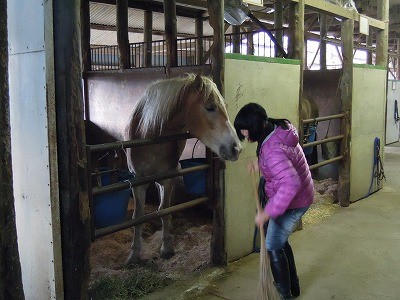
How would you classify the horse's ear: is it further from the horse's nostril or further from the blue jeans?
the blue jeans

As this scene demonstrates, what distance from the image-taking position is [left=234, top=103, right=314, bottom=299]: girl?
199 cm

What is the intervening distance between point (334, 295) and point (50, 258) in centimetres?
169

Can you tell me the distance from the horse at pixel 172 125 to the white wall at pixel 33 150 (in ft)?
3.21

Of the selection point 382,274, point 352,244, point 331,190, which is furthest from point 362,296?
point 331,190

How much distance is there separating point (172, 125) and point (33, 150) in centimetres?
112

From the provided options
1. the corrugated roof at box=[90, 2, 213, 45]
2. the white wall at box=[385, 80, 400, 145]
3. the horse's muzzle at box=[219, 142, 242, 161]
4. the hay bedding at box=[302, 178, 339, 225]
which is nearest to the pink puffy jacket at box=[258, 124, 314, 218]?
the horse's muzzle at box=[219, 142, 242, 161]

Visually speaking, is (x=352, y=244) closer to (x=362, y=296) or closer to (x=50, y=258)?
(x=362, y=296)

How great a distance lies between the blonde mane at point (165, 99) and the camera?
268 cm

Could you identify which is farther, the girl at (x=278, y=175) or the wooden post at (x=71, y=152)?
the girl at (x=278, y=175)

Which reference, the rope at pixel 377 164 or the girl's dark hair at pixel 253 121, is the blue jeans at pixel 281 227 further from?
the rope at pixel 377 164

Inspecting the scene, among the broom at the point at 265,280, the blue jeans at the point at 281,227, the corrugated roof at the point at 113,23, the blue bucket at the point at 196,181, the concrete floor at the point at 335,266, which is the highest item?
the corrugated roof at the point at 113,23

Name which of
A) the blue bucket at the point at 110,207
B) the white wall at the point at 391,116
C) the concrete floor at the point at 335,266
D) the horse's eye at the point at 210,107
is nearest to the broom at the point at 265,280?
the concrete floor at the point at 335,266

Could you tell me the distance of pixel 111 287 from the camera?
249cm

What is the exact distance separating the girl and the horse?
459 mm
